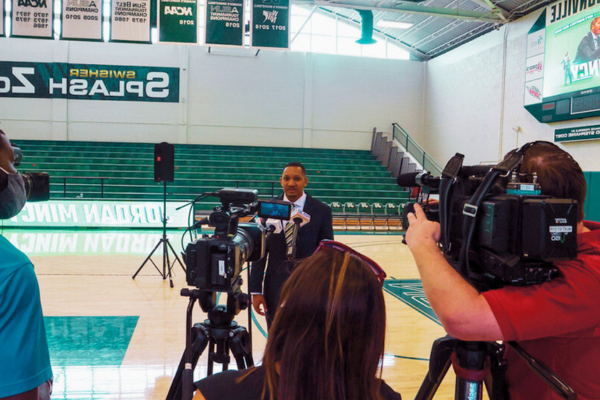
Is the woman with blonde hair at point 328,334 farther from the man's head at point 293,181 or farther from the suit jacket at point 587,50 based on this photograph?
the suit jacket at point 587,50

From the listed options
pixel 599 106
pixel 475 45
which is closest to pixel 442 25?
pixel 475 45

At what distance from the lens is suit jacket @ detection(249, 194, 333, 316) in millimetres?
2781

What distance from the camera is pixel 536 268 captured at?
1.06 meters

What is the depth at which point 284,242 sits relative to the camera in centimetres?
288

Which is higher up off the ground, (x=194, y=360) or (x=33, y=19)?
(x=33, y=19)

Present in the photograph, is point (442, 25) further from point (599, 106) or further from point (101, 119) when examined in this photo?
point (101, 119)

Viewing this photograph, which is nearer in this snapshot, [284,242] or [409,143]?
[284,242]

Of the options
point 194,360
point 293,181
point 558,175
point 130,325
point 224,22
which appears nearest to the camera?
point 558,175

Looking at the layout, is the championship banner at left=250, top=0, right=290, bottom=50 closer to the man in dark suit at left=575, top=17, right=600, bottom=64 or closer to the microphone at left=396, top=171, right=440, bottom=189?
the man in dark suit at left=575, top=17, right=600, bottom=64

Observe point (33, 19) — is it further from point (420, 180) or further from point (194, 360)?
point (420, 180)

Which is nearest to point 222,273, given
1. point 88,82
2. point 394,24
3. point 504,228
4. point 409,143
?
point 504,228

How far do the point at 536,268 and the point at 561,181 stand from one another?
24 cm

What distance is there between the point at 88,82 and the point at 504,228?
17363mm

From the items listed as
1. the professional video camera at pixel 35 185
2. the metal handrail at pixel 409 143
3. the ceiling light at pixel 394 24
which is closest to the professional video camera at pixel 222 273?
the professional video camera at pixel 35 185
